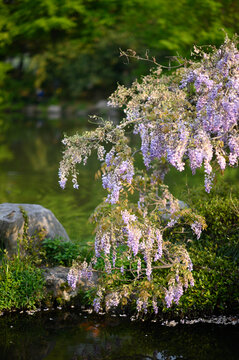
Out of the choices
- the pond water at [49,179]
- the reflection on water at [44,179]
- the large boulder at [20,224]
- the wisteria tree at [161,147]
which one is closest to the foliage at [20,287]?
the large boulder at [20,224]

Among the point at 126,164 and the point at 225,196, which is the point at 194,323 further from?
the point at 225,196

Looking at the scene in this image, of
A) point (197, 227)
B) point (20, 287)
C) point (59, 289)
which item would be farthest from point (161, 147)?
point (20, 287)

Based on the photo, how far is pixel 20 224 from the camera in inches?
294

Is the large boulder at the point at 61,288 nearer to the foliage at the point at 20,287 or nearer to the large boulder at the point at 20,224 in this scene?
the foliage at the point at 20,287

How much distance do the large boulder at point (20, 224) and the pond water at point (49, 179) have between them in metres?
0.65

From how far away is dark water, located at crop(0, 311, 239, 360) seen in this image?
5.77 meters

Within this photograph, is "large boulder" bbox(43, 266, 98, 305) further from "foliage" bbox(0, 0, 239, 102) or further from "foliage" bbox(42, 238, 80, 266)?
"foliage" bbox(0, 0, 239, 102)

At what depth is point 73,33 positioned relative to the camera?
3422 cm

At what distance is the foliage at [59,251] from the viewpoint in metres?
7.42

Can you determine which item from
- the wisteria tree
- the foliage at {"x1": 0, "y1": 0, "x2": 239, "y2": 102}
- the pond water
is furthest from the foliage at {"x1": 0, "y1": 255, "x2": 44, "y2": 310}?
the foliage at {"x1": 0, "y1": 0, "x2": 239, "y2": 102}

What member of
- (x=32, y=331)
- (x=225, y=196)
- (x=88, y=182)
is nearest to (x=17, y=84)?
(x=88, y=182)

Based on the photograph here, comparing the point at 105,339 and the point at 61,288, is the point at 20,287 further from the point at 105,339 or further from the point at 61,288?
the point at 105,339

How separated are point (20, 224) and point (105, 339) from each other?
2.18 meters

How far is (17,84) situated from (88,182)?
2132cm
